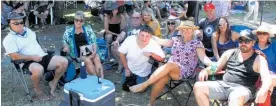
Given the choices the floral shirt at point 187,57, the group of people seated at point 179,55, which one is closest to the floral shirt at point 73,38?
the group of people seated at point 179,55

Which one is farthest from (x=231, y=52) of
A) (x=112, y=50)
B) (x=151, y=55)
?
(x=112, y=50)

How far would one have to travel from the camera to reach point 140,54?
4.54m

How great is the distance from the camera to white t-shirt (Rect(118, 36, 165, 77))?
4.52 meters

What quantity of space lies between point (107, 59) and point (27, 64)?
159 cm

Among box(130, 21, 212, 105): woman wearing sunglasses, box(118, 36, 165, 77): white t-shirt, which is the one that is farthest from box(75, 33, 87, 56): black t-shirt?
box(130, 21, 212, 105): woman wearing sunglasses

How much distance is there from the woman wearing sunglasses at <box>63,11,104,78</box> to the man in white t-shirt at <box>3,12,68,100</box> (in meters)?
0.32

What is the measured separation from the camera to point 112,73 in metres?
5.52

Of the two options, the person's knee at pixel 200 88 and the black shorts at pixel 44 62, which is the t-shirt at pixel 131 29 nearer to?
the black shorts at pixel 44 62

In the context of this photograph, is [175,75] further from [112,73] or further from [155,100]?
[112,73]

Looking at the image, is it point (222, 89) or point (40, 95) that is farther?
point (40, 95)

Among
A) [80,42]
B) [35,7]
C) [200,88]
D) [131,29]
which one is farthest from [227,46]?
[35,7]

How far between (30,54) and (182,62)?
1830 mm

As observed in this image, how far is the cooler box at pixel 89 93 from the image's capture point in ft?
11.4

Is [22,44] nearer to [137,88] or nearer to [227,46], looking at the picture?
[137,88]
